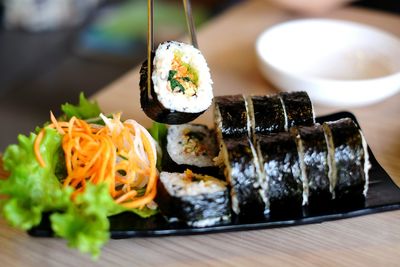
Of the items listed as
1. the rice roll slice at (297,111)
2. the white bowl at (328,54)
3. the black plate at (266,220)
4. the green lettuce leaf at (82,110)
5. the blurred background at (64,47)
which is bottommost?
the black plate at (266,220)

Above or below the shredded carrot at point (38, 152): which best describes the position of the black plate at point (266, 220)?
below

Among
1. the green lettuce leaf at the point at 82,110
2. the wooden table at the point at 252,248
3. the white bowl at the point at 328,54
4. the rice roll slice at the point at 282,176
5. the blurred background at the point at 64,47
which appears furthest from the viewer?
the blurred background at the point at 64,47

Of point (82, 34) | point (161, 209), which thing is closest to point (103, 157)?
point (161, 209)

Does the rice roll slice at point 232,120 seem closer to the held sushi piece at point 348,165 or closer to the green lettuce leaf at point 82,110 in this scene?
the held sushi piece at point 348,165

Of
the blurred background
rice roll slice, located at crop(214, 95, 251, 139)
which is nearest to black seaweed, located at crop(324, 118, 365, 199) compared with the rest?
rice roll slice, located at crop(214, 95, 251, 139)

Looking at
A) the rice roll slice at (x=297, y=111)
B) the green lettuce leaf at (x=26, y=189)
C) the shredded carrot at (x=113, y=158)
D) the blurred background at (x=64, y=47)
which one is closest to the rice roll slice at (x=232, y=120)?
the rice roll slice at (x=297, y=111)

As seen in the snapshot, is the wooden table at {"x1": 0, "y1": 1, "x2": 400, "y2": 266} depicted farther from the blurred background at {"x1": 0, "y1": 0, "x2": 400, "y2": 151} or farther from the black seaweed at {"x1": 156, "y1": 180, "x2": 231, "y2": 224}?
the blurred background at {"x1": 0, "y1": 0, "x2": 400, "y2": 151}

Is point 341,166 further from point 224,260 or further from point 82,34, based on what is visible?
point 82,34
